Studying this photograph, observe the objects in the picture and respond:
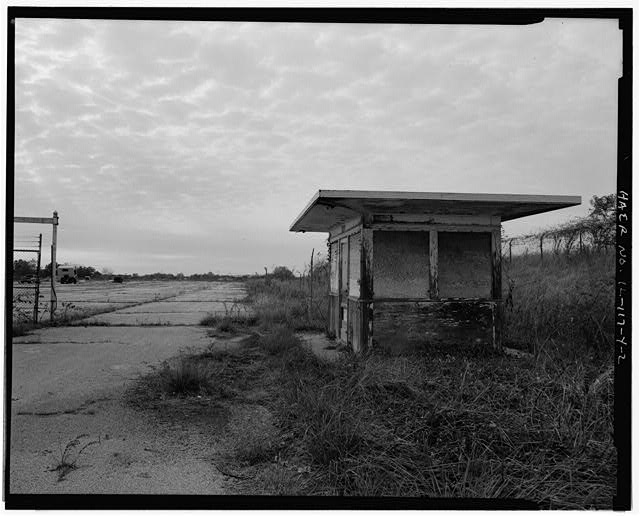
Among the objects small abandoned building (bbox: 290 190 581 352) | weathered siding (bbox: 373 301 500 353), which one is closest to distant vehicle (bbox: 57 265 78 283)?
small abandoned building (bbox: 290 190 581 352)

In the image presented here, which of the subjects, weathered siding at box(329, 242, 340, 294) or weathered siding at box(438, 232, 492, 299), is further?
weathered siding at box(329, 242, 340, 294)

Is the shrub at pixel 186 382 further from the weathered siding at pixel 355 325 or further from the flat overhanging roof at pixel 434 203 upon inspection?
the flat overhanging roof at pixel 434 203

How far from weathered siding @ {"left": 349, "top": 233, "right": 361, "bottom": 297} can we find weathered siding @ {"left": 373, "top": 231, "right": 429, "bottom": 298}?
564mm

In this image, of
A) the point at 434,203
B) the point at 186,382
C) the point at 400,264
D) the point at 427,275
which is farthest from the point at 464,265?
the point at 186,382

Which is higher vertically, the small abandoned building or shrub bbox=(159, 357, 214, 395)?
the small abandoned building

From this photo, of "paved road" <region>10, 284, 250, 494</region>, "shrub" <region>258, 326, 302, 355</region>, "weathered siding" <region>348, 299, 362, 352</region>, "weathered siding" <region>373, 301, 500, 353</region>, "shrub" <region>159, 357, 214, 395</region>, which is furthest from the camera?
"shrub" <region>258, 326, 302, 355</region>

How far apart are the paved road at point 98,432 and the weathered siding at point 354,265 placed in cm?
351

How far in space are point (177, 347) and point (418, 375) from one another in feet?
17.8

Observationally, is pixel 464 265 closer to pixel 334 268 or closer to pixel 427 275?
pixel 427 275

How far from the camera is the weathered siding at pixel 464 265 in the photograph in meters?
7.68

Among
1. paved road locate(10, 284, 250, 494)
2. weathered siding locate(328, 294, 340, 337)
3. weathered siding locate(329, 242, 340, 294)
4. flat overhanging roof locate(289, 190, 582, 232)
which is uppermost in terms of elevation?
flat overhanging roof locate(289, 190, 582, 232)

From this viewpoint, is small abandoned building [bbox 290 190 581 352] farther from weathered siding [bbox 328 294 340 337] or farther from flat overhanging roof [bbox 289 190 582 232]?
weathered siding [bbox 328 294 340 337]

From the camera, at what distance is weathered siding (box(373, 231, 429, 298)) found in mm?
7520

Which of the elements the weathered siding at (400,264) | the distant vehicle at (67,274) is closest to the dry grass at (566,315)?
the weathered siding at (400,264)
